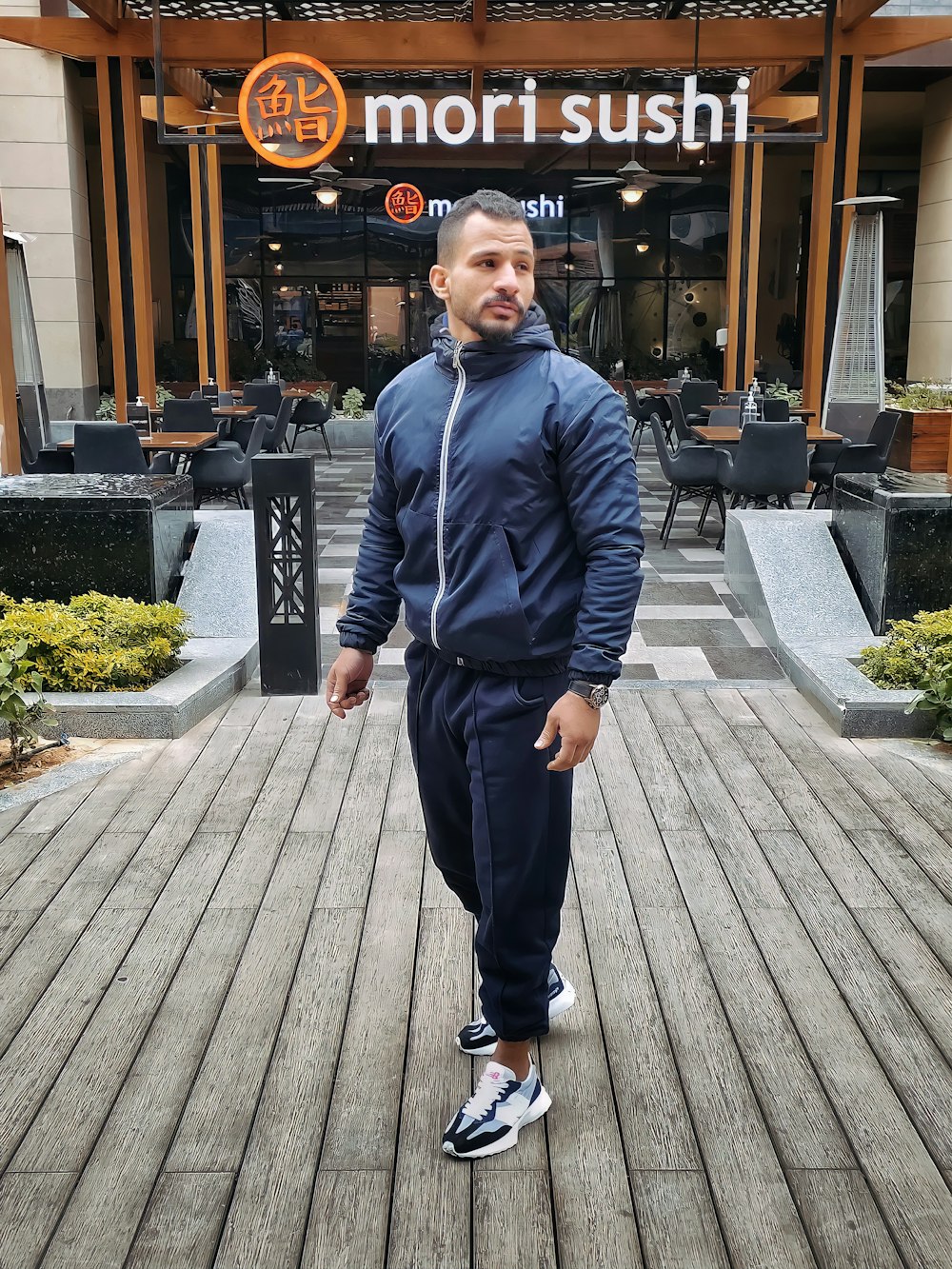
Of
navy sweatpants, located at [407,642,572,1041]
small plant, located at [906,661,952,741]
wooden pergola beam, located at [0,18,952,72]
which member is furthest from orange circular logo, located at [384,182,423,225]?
navy sweatpants, located at [407,642,572,1041]

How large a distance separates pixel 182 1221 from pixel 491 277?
173 centimetres

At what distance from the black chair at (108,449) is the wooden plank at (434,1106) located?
5839mm

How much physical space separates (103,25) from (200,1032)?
40.9 feet

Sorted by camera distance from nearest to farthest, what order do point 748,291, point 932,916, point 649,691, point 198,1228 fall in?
point 198,1228, point 932,916, point 649,691, point 748,291

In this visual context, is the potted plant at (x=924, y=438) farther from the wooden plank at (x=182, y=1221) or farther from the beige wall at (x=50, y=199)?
the beige wall at (x=50, y=199)

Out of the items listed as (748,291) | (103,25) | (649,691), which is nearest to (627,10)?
(748,291)

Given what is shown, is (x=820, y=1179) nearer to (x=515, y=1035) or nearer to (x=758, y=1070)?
(x=758, y=1070)

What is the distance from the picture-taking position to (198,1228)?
2.16m

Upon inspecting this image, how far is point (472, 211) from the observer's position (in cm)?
228

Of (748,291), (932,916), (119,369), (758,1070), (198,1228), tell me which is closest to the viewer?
(198,1228)

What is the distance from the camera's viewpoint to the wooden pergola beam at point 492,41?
41.4 ft

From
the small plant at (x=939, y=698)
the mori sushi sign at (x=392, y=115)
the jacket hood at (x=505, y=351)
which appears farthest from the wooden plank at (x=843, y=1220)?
the mori sushi sign at (x=392, y=115)

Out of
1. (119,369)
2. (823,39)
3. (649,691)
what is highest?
(823,39)

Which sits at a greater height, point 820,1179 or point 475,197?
point 475,197
